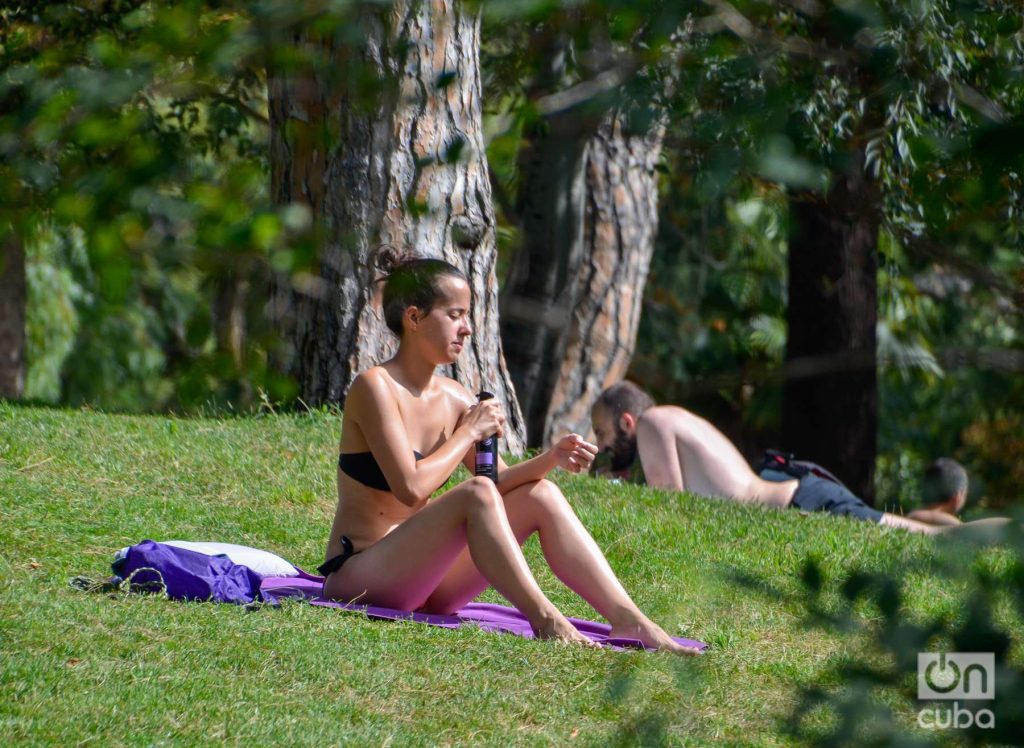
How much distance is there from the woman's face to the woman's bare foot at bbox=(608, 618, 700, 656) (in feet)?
4.02

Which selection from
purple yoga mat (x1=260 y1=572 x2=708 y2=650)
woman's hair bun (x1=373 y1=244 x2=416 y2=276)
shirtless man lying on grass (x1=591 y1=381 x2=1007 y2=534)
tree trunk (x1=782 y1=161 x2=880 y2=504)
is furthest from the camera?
tree trunk (x1=782 y1=161 x2=880 y2=504)

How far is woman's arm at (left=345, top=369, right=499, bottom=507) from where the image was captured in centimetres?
510

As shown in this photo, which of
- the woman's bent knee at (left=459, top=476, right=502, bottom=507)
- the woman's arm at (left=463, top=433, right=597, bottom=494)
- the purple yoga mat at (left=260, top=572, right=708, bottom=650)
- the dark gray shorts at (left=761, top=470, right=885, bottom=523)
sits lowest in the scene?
the purple yoga mat at (left=260, top=572, right=708, bottom=650)

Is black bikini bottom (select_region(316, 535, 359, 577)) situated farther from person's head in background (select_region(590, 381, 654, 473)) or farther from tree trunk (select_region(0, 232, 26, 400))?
tree trunk (select_region(0, 232, 26, 400))

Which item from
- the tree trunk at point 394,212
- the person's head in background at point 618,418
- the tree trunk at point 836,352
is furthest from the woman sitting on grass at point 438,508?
the tree trunk at point 836,352

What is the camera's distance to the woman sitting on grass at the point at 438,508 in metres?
4.89

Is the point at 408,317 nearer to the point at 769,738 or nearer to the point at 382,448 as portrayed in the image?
the point at 382,448

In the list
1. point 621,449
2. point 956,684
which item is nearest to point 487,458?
point 621,449

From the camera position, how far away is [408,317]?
17.6 feet

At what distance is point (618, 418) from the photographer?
7.99 m

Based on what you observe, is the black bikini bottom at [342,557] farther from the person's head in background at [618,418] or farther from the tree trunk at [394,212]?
the person's head in background at [618,418]

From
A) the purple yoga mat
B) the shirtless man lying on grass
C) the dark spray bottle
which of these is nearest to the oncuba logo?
the purple yoga mat

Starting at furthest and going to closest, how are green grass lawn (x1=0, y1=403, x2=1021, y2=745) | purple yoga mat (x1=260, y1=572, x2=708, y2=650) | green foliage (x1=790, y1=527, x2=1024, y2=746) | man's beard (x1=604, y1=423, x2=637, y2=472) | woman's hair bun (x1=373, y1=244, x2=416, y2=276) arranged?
man's beard (x1=604, y1=423, x2=637, y2=472), purple yoga mat (x1=260, y1=572, x2=708, y2=650), woman's hair bun (x1=373, y1=244, x2=416, y2=276), green grass lawn (x1=0, y1=403, x2=1021, y2=745), green foliage (x1=790, y1=527, x2=1024, y2=746)

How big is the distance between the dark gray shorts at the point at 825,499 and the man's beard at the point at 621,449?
0.82 metres
